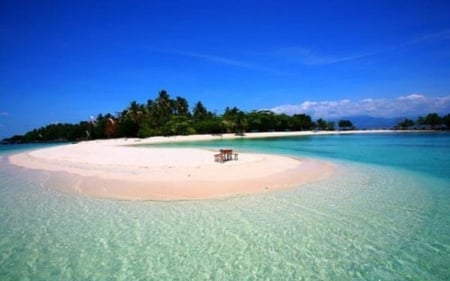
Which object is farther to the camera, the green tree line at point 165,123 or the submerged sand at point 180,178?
the green tree line at point 165,123

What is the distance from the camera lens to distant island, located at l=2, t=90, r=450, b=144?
71062mm

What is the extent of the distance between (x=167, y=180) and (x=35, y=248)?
7301 mm

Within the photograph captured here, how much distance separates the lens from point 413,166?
19.1 meters

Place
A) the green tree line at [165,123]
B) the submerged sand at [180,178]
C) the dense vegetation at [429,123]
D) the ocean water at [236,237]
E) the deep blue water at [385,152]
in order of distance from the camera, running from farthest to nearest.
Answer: the dense vegetation at [429,123] < the green tree line at [165,123] < the deep blue water at [385,152] < the submerged sand at [180,178] < the ocean water at [236,237]

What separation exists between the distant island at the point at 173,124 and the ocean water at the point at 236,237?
191ft

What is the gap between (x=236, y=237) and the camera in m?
7.39

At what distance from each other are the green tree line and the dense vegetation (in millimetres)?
33580

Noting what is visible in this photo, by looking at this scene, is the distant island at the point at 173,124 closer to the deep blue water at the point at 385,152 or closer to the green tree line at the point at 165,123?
the green tree line at the point at 165,123

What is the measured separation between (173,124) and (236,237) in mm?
65689

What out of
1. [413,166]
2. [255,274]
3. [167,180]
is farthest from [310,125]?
[255,274]

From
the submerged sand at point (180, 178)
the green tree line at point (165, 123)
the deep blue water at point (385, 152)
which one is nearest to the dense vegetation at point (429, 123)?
the green tree line at point (165, 123)

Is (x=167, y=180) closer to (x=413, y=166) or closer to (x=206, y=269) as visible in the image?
(x=206, y=269)

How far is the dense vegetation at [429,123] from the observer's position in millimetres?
96512

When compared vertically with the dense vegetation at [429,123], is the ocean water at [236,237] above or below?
below
